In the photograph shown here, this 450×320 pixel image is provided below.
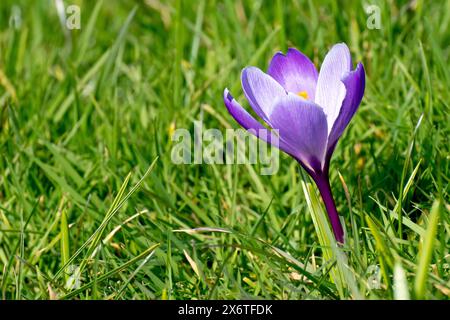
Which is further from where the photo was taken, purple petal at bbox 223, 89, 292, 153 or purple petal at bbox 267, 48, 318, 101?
Result: purple petal at bbox 267, 48, 318, 101

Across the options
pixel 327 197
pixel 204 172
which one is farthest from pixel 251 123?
pixel 204 172

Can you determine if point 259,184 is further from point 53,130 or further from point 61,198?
point 53,130

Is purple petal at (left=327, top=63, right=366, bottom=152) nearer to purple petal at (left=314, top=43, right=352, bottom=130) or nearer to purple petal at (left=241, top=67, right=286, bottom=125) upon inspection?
purple petal at (left=314, top=43, right=352, bottom=130)

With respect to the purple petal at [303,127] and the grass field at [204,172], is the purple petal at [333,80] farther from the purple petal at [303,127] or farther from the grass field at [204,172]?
the grass field at [204,172]

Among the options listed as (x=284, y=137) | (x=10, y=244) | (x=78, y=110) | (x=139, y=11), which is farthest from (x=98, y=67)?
(x=284, y=137)

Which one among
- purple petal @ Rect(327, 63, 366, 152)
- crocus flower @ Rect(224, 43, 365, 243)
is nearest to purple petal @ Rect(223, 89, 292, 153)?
crocus flower @ Rect(224, 43, 365, 243)

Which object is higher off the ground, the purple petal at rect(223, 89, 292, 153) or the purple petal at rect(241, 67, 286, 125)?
the purple petal at rect(241, 67, 286, 125)

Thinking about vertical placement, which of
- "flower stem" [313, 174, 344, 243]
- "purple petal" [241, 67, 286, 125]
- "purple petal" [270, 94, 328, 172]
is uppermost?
"purple petal" [241, 67, 286, 125]
